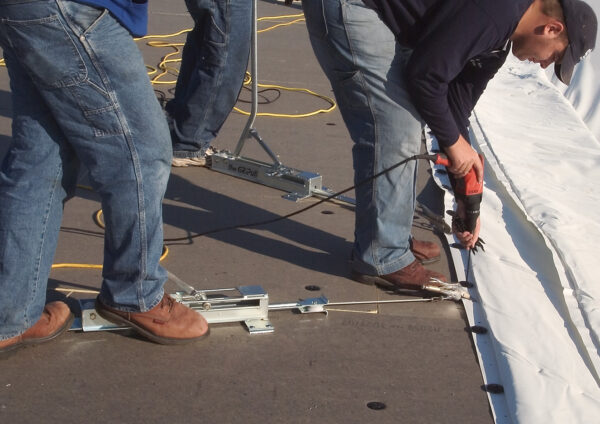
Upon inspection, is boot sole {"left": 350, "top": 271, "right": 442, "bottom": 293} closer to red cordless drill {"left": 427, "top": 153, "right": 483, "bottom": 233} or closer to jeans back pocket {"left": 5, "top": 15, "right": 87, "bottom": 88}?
red cordless drill {"left": 427, "top": 153, "right": 483, "bottom": 233}

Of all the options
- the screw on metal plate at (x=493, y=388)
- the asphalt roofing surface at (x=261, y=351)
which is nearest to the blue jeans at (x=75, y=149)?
the asphalt roofing surface at (x=261, y=351)

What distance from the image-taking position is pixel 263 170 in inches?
162

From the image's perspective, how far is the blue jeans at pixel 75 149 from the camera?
85.4 inches

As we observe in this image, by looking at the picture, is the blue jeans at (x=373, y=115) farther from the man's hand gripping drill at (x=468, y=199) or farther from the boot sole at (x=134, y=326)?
the boot sole at (x=134, y=326)

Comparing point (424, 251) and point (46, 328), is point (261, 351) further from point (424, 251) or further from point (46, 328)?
point (424, 251)

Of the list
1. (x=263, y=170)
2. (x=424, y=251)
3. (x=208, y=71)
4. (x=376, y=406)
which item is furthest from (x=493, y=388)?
(x=208, y=71)

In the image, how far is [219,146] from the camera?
4.65 m

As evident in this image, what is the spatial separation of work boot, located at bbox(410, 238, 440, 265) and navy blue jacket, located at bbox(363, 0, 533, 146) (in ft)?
1.97

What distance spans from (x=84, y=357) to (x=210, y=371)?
0.38m

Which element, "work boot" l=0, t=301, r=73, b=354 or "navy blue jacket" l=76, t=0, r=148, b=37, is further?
"work boot" l=0, t=301, r=73, b=354

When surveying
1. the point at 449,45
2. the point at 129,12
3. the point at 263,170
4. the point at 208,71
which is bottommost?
the point at 263,170

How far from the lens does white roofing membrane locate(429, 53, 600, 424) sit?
254 cm

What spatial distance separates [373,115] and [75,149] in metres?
1.07

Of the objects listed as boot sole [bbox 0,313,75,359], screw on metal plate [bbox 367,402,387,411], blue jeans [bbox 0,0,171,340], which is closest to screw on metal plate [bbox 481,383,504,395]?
screw on metal plate [bbox 367,402,387,411]
